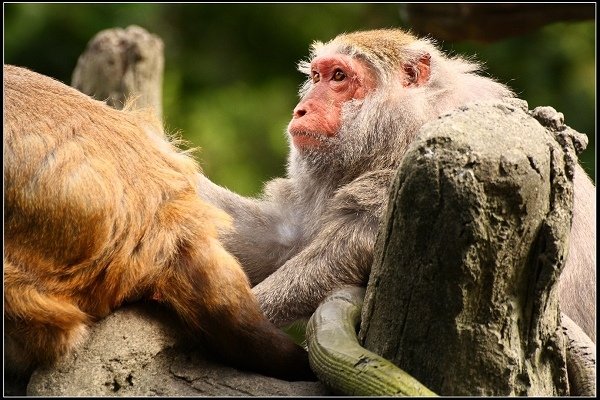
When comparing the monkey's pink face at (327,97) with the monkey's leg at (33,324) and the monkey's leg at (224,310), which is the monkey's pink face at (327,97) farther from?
the monkey's leg at (33,324)

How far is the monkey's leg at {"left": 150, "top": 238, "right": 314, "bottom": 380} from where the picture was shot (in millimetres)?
3930

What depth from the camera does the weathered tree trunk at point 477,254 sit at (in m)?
3.15

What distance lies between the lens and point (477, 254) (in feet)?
10.4

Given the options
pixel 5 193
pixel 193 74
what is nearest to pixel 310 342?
pixel 5 193

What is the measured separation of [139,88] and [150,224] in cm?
365

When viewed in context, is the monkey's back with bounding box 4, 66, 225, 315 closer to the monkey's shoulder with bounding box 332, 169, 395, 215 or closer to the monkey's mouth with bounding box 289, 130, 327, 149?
the monkey's shoulder with bounding box 332, 169, 395, 215

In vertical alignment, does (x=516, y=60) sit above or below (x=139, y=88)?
above

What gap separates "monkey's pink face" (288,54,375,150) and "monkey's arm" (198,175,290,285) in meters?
0.60

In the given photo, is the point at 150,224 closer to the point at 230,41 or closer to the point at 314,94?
the point at 314,94

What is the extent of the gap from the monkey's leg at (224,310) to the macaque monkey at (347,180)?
0.87 meters

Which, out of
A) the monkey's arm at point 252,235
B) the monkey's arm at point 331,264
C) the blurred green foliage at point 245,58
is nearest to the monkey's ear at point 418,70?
the monkey's arm at point 331,264

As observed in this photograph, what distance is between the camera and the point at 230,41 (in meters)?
13.1

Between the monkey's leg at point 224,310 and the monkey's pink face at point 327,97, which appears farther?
the monkey's pink face at point 327,97

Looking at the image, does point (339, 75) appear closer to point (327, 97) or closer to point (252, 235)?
point (327, 97)
